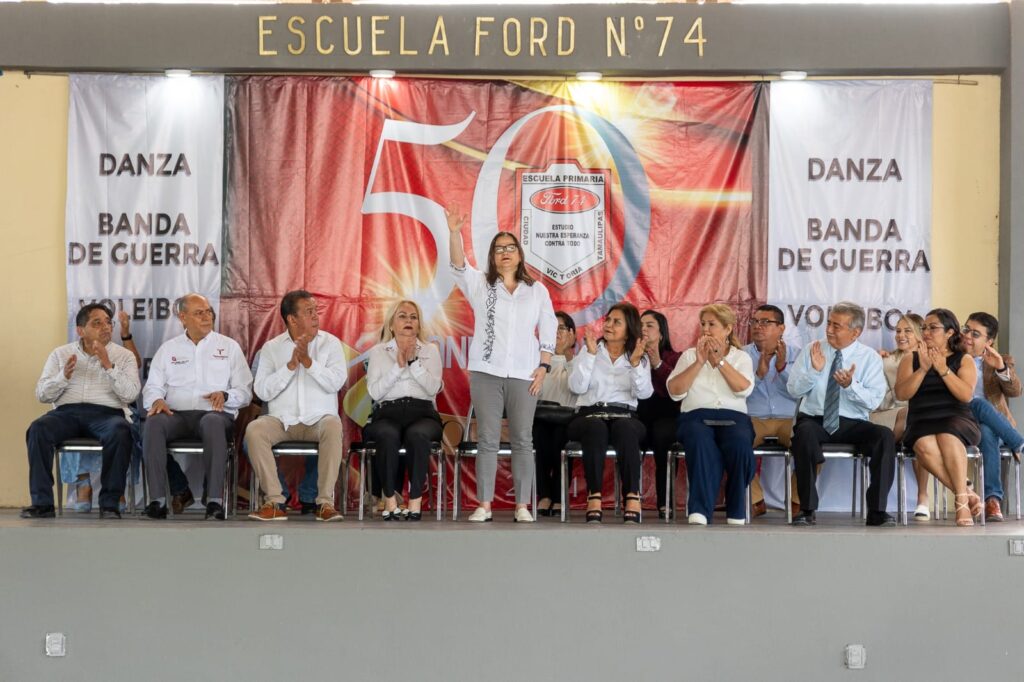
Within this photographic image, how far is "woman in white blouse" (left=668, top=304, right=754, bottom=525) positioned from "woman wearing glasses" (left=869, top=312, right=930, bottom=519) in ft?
3.27

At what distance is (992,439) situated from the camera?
268 inches

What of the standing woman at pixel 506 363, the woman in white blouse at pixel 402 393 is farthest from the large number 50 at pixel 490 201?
the standing woman at pixel 506 363

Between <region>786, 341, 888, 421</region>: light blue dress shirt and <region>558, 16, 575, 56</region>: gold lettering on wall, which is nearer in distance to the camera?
<region>786, 341, 888, 421</region>: light blue dress shirt

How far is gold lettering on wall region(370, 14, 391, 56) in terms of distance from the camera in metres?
7.33

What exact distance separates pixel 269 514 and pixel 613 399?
6.39 feet

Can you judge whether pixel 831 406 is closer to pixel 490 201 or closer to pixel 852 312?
pixel 852 312

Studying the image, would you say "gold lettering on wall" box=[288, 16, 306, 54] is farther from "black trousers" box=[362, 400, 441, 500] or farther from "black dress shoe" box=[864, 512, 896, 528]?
"black dress shoe" box=[864, 512, 896, 528]

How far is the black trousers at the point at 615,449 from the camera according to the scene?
639 cm

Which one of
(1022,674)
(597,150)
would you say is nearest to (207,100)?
(597,150)

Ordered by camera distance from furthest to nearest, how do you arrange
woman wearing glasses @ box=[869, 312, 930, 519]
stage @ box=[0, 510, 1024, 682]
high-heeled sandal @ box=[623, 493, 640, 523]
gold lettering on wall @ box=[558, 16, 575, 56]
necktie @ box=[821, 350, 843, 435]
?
gold lettering on wall @ box=[558, 16, 575, 56] < woman wearing glasses @ box=[869, 312, 930, 519] < necktie @ box=[821, 350, 843, 435] < high-heeled sandal @ box=[623, 493, 640, 523] < stage @ box=[0, 510, 1024, 682]

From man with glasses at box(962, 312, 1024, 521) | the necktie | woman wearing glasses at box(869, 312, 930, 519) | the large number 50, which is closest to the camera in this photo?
the necktie

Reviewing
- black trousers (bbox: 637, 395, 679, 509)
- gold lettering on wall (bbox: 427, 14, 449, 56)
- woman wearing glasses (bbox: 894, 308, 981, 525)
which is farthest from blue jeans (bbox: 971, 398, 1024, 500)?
gold lettering on wall (bbox: 427, 14, 449, 56)

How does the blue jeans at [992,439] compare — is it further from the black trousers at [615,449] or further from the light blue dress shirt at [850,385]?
the black trousers at [615,449]

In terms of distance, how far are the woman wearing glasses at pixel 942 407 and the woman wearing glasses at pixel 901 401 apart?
0.17 meters
